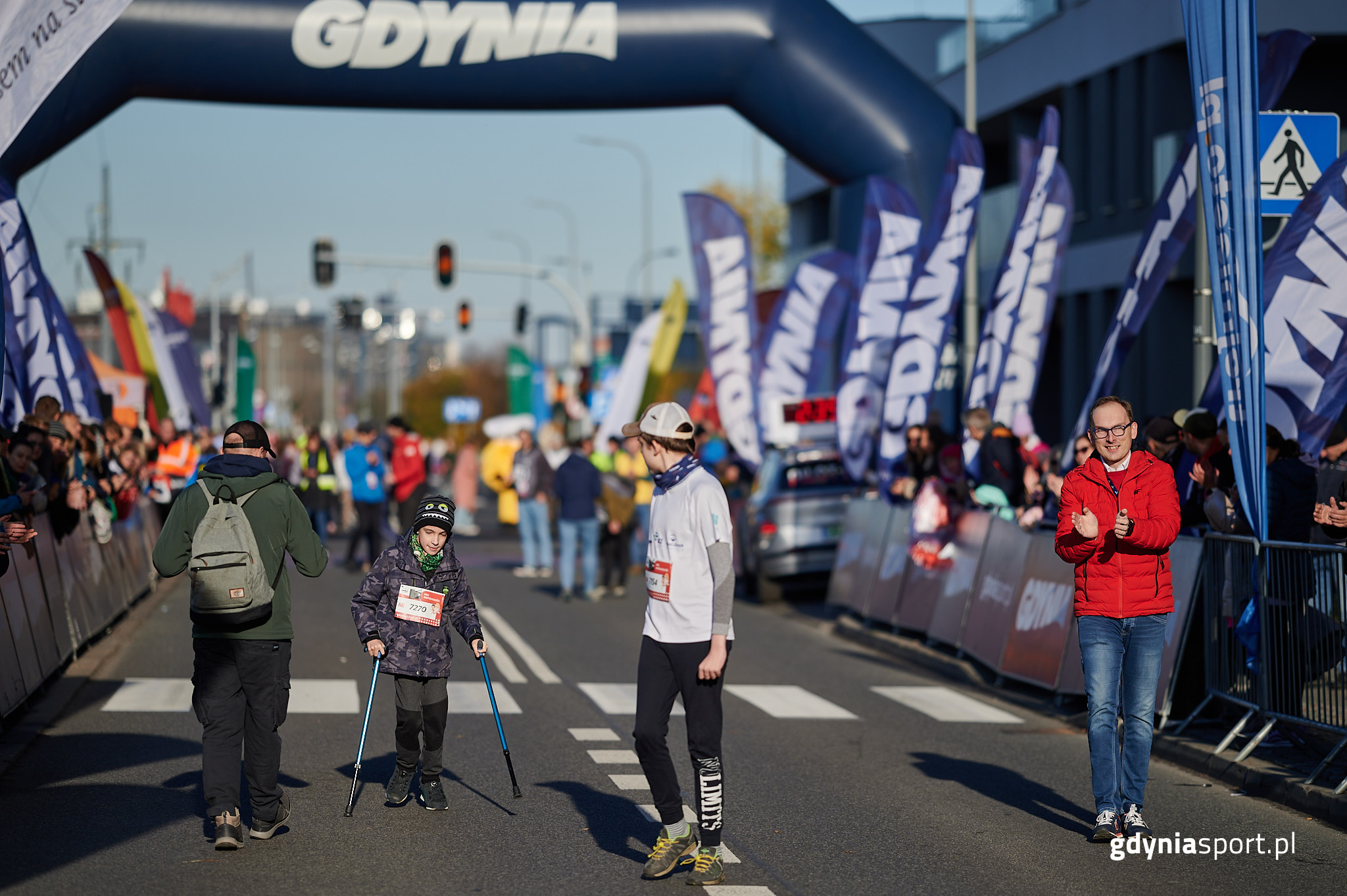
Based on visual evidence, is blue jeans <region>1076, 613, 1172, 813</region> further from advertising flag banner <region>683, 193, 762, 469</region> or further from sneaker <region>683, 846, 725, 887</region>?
advertising flag banner <region>683, 193, 762, 469</region>

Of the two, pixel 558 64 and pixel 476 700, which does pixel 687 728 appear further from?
pixel 558 64

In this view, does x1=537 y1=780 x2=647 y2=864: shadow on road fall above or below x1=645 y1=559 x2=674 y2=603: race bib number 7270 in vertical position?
below

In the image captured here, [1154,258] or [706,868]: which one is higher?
[1154,258]

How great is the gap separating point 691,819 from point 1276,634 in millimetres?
3575

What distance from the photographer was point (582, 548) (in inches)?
750

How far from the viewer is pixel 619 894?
6.20 meters

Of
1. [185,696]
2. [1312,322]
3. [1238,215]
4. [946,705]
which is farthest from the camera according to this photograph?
[946,705]

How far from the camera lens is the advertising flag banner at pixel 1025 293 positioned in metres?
16.5

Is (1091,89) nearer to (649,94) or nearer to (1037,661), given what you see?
(649,94)

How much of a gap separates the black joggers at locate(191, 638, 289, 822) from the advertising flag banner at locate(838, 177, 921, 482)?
39.9 feet

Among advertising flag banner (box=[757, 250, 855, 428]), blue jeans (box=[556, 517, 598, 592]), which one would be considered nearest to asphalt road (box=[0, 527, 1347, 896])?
blue jeans (box=[556, 517, 598, 592])

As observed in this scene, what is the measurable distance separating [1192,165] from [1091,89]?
16651 mm

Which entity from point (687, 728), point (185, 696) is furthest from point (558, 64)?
point (687, 728)

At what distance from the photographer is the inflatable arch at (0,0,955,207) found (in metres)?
17.8
